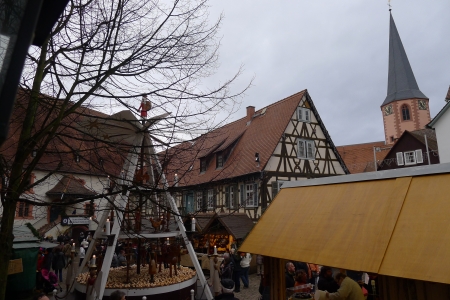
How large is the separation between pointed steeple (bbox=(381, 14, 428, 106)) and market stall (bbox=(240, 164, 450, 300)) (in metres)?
60.3

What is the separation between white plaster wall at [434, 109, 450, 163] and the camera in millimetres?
19719

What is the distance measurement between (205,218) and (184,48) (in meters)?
14.0

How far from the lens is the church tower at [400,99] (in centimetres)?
5603

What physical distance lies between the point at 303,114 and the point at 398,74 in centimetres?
4580

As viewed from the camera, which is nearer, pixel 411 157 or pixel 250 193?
pixel 250 193

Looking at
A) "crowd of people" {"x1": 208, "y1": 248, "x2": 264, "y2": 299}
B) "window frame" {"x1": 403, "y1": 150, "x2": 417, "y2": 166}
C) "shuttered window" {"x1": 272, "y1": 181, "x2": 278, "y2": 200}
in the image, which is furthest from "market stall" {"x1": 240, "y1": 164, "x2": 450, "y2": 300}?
"window frame" {"x1": 403, "y1": 150, "x2": 417, "y2": 166}

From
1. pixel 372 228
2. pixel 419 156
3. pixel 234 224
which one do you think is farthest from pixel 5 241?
pixel 419 156

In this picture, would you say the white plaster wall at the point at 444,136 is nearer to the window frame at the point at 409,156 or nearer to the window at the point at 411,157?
the window at the point at 411,157

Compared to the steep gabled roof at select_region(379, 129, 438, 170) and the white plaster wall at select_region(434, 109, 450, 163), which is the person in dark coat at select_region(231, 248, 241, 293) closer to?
the white plaster wall at select_region(434, 109, 450, 163)

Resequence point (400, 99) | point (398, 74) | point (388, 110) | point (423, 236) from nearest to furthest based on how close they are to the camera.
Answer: point (423, 236) < point (400, 99) < point (398, 74) < point (388, 110)

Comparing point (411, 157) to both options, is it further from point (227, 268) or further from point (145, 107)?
point (145, 107)

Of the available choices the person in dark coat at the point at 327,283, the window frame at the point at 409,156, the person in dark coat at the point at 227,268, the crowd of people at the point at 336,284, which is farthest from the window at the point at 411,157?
the person in dark coat at the point at 327,283

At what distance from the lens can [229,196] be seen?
2103 centimetres

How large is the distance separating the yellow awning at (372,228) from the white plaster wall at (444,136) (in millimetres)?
19032
